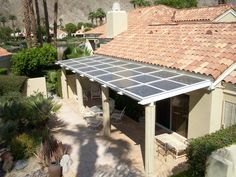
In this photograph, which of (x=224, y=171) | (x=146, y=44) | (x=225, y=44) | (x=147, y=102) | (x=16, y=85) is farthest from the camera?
(x=16, y=85)

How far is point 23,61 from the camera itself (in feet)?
81.5

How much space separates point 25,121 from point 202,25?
1199cm

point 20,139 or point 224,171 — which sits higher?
point 224,171

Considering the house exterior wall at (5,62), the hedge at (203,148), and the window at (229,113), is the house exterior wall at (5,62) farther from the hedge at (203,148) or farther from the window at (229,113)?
the hedge at (203,148)

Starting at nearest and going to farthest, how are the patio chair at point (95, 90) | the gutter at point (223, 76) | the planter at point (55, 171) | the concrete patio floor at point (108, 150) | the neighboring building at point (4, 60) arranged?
1. the planter at point (55, 171)
2. the gutter at point (223, 76)
3. the concrete patio floor at point (108, 150)
4. the patio chair at point (95, 90)
5. the neighboring building at point (4, 60)

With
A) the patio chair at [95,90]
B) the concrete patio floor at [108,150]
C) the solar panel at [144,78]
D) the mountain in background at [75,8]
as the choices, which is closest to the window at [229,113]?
the concrete patio floor at [108,150]

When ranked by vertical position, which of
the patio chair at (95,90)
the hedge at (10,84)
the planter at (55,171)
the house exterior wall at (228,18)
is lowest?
the planter at (55,171)

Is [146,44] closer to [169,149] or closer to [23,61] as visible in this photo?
[169,149]

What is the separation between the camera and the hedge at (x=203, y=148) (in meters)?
8.38

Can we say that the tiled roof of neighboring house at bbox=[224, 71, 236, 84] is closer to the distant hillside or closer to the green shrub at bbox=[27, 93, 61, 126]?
the green shrub at bbox=[27, 93, 61, 126]

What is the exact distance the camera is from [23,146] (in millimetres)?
12555

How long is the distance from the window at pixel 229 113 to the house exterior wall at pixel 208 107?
177mm

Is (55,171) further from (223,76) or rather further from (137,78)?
(223,76)

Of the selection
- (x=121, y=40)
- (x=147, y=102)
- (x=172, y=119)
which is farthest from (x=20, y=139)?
(x=121, y=40)
